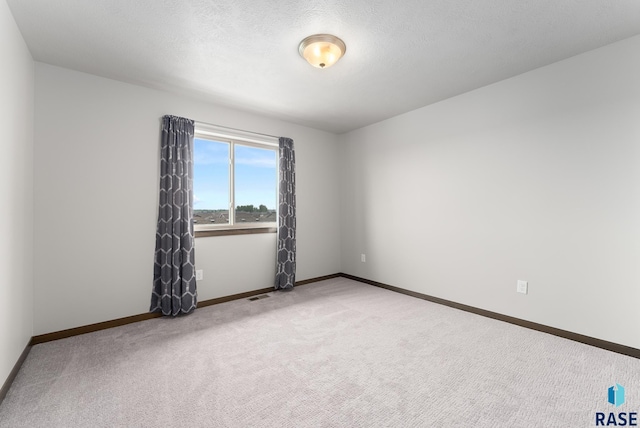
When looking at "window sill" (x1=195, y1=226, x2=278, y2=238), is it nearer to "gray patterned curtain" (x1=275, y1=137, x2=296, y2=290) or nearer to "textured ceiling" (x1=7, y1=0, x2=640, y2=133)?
"gray patterned curtain" (x1=275, y1=137, x2=296, y2=290)

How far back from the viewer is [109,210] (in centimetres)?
287

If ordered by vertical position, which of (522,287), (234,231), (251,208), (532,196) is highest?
(532,196)

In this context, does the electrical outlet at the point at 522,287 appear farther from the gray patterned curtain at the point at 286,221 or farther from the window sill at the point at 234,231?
the window sill at the point at 234,231

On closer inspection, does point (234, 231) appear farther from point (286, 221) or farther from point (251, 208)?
point (286, 221)

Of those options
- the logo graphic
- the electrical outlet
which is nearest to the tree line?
the electrical outlet

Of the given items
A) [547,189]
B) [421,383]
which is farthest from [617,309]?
[421,383]

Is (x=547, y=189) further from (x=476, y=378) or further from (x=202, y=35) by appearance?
(x=202, y=35)

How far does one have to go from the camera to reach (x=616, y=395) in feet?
5.75

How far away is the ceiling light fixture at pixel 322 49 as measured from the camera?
86.4 inches

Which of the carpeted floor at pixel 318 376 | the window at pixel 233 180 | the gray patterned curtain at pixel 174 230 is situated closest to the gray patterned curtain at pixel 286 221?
the window at pixel 233 180

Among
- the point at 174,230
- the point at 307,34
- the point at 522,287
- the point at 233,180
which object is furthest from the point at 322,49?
the point at 522,287

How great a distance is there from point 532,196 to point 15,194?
430cm

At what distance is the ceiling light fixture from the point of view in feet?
7.20

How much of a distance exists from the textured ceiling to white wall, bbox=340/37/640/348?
320 mm
